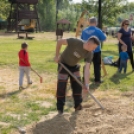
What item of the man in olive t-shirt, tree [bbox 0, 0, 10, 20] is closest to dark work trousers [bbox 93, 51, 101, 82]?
the man in olive t-shirt

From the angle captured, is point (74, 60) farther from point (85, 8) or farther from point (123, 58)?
point (85, 8)

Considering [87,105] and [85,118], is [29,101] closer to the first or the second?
[87,105]

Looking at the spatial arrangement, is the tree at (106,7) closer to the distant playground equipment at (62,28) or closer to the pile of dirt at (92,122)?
the distant playground equipment at (62,28)

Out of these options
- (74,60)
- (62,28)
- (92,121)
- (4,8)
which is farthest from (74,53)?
(62,28)

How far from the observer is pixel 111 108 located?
5.52 meters

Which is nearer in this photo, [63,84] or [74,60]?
[74,60]

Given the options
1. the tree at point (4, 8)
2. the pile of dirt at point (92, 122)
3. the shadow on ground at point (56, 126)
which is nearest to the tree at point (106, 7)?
the tree at point (4, 8)

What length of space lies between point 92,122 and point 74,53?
1.17m

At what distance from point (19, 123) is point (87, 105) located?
1.57m

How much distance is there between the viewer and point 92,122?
189 inches

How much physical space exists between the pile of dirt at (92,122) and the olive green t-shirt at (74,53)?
3.11 ft

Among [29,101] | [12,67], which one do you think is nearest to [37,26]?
[12,67]

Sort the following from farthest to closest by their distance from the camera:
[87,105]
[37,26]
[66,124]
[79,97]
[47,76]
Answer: [37,26] → [47,76] → [87,105] → [79,97] → [66,124]

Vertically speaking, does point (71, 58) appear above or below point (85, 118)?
above
